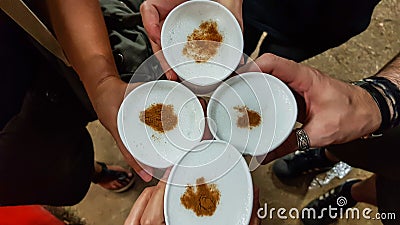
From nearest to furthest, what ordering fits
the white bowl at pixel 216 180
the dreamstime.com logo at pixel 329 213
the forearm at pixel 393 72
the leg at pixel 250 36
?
the white bowl at pixel 216 180 < the forearm at pixel 393 72 < the leg at pixel 250 36 < the dreamstime.com logo at pixel 329 213

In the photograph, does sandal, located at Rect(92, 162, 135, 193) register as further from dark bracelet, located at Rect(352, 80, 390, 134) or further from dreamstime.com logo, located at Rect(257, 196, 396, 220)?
dark bracelet, located at Rect(352, 80, 390, 134)

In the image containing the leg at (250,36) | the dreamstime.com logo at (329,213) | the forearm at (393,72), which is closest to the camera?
the forearm at (393,72)

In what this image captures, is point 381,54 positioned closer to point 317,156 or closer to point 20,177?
point 317,156

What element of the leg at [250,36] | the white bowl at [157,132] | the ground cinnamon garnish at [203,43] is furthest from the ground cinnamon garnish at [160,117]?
the leg at [250,36]

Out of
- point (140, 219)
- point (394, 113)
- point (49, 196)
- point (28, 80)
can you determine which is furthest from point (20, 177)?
point (394, 113)

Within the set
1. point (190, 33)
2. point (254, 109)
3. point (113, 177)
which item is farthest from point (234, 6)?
point (113, 177)

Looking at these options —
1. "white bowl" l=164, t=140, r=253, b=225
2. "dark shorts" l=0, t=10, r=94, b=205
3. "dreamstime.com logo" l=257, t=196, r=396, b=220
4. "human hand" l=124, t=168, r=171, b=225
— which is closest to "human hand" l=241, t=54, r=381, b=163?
"white bowl" l=164, t=140, r=253, b=225

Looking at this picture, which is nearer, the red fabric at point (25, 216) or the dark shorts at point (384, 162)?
the dark shorts at point (384, 162)

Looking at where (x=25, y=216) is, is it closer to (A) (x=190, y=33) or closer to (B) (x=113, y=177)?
(B) (x=113, y=177)

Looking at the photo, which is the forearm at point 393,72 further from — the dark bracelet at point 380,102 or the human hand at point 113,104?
the human hand at point 113,104
